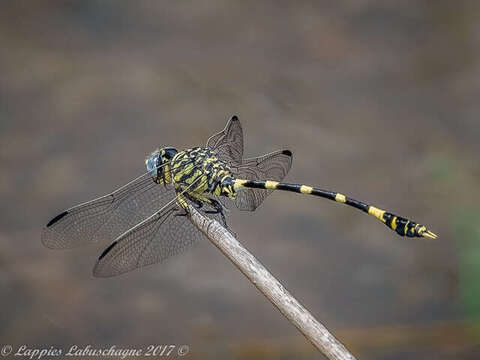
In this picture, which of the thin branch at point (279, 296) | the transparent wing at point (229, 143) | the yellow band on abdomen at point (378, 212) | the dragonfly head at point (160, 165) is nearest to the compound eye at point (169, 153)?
the dragonfly head at point (160, 165)

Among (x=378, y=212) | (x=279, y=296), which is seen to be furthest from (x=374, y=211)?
(x=279, y=296)

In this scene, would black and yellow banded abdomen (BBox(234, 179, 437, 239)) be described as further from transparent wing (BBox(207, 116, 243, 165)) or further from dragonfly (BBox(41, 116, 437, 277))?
transparent wing (BBox(207, 116, 243, 165))

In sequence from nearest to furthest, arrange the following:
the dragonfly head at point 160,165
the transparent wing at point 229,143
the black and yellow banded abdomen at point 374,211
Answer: the black and yellow banded abdomen at point 374,211, the dragonfly head at point 160,165, the transparent wing at point 229,143

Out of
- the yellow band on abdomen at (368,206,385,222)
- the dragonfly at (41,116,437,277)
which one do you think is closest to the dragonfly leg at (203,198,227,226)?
the dragonfly at (41,116,437,277)

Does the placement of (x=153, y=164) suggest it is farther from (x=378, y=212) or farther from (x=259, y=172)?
(x=378, y=212)

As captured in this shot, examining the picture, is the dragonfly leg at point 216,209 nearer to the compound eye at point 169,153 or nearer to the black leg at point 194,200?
the black leg at point 194,200

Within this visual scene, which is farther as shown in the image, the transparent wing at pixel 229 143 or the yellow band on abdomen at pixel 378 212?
the transparent wing at pixel 229 143
